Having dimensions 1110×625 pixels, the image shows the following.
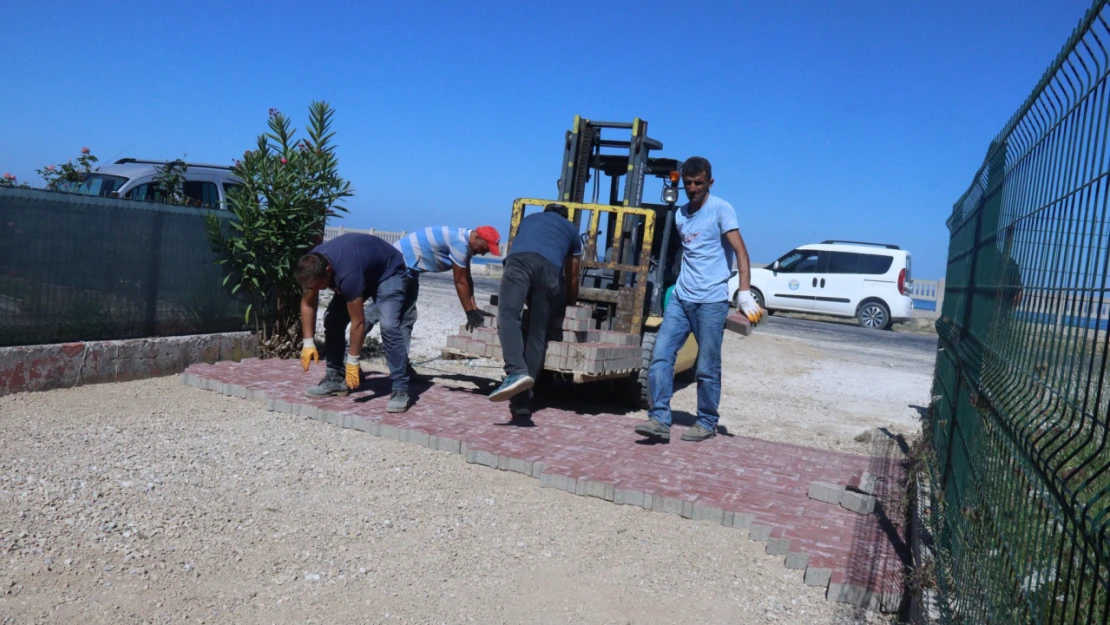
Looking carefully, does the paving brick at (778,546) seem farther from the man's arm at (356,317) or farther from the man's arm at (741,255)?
the man's arm at (356,317)

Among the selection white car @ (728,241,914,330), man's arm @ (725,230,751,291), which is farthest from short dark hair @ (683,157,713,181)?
white car @ (728,241,914,330)

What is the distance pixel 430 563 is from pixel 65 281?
4809mm

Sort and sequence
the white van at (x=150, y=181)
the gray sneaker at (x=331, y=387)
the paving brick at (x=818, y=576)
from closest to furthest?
the paving brick at (x=818, y=576), the gray sneaker at (x=331, y=387), the white van at (x=150, y=181)

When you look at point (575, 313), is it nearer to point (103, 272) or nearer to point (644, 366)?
point (644, 366)

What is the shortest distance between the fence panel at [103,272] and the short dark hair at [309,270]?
7.75 feet

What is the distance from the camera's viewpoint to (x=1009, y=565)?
254cm

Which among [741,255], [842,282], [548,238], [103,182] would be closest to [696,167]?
[741,255]

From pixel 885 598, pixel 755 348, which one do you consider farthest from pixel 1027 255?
pixel 755 348

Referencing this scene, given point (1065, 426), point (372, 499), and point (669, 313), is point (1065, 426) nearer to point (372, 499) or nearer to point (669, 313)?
point (372, 499)

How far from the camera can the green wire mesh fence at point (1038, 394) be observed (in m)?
1.88

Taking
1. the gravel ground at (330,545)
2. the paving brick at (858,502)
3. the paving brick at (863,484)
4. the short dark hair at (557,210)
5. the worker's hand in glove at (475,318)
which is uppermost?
the short dark hair at (557,210)

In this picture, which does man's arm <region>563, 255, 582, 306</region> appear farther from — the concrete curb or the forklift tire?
the concrete curb

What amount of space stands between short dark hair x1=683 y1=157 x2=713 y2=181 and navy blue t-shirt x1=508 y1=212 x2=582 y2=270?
1.05 m

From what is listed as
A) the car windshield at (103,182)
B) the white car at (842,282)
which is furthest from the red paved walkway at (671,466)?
the white car at (842,282)
